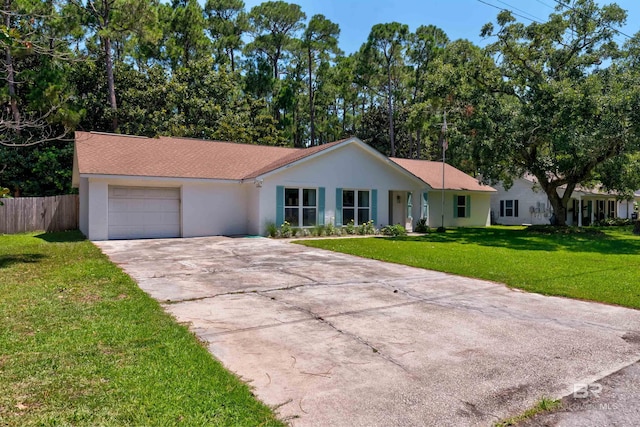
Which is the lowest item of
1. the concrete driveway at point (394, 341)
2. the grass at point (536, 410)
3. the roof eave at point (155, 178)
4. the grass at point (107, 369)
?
the grass at point (536, 410)

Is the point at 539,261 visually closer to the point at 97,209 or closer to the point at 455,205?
the point at 455,205

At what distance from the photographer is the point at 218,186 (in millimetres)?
17172

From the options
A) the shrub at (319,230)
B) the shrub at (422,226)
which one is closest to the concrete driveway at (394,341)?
the shrub at (319,230)

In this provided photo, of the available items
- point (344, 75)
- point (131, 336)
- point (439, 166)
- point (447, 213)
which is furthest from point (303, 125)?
point (131, 336)

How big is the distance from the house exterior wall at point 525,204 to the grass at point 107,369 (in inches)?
1030

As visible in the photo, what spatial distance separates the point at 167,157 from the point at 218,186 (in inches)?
102

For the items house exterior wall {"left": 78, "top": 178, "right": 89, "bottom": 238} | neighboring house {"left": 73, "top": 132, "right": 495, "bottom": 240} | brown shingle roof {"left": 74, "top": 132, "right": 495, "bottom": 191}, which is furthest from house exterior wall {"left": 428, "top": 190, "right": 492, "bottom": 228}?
house exterior wall {"left": 78, "top": 178, "right": 89, "bottom": 238}

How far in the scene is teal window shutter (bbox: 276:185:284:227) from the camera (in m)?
16.8

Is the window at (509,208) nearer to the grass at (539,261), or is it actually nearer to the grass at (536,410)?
the grass at (539,261)

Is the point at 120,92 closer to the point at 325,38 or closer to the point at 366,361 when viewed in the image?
the point at 325,38

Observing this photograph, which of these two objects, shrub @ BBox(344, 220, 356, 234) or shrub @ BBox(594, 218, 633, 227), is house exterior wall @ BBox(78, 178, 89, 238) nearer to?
shrub @ BBox(344, 220, 356, 234)

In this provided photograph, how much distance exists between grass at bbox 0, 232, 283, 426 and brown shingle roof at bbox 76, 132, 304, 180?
9839 mm

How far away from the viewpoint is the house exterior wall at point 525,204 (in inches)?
1083

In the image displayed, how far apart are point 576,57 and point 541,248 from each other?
10784mm
